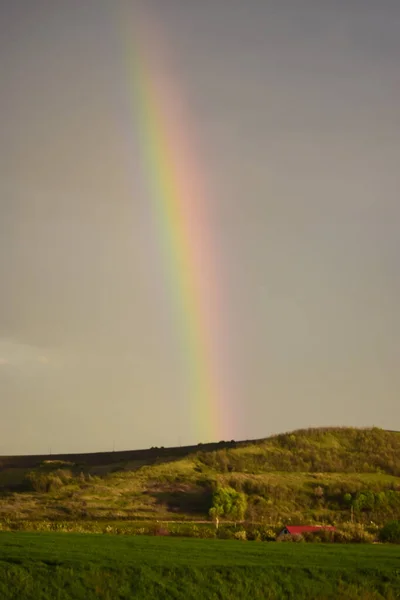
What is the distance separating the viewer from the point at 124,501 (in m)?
71.5

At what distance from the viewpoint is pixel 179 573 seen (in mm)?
32781

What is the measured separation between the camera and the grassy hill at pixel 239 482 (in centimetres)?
6819

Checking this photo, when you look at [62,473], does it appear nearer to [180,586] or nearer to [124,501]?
[124,501]

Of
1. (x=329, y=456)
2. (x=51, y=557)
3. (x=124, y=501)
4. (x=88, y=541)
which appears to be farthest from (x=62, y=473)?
(x=51, y=557)

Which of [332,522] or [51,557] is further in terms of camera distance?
[332,522]

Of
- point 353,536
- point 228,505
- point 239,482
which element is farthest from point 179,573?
point 239,482

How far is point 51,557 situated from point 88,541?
21.7 ft

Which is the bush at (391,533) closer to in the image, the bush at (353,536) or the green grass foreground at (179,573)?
the bush at (353,536)

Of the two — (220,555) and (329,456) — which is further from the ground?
(329,456)

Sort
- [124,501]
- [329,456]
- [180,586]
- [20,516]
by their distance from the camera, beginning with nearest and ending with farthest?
[180,586] < [20,516] < [124,501] < [329,456]

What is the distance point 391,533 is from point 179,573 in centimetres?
2242

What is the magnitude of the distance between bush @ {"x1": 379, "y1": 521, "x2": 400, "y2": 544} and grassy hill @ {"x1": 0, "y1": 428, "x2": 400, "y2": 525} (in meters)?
13.6

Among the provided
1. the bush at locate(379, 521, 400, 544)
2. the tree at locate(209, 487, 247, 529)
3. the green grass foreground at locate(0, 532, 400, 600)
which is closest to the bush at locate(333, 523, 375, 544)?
the bush at locate(379, 521, 400, 544)

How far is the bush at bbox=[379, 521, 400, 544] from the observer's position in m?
50.9
